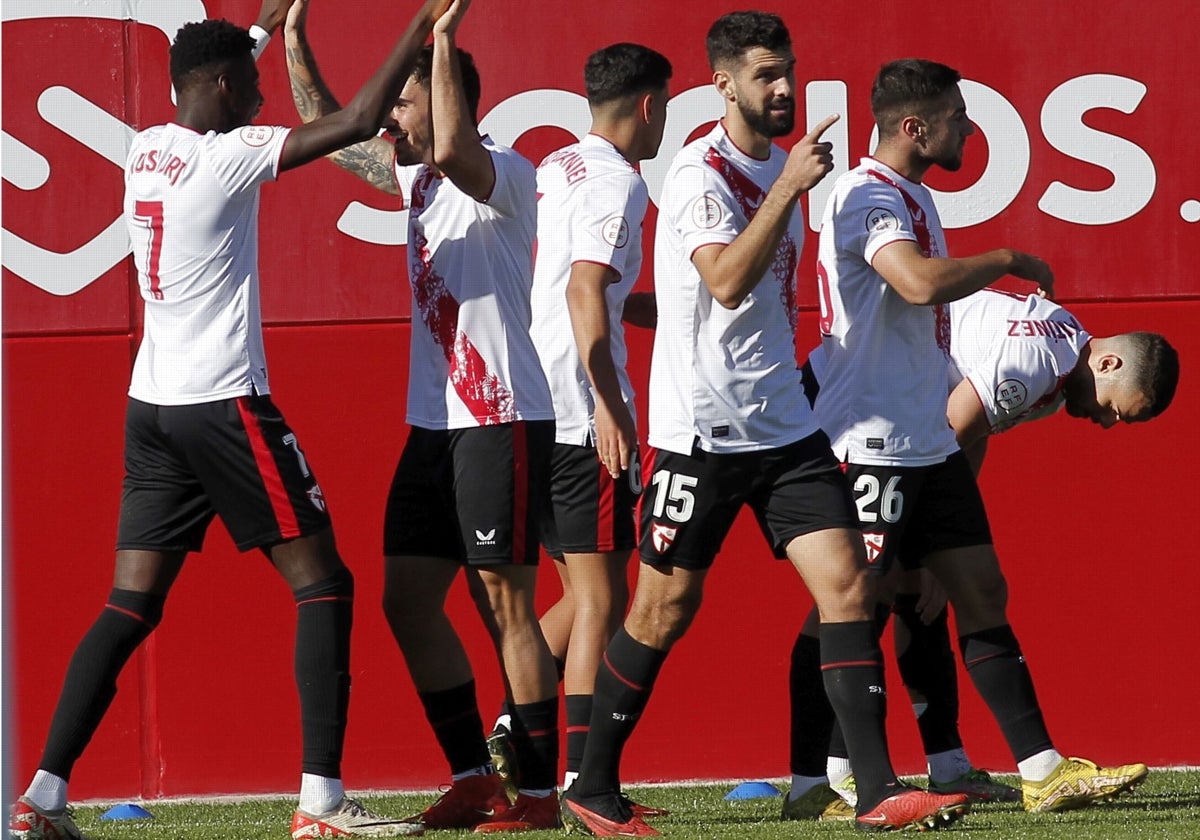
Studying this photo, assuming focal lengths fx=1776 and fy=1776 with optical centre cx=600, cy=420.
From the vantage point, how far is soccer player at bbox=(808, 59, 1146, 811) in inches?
189

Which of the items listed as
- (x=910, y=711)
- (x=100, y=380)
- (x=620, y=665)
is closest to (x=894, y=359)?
(x=620, y=665)

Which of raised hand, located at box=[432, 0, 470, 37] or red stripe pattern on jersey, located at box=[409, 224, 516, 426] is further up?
raised hand, located at box=[432, 0, 470, 37]

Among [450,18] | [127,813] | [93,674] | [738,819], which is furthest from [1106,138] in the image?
[127,813]

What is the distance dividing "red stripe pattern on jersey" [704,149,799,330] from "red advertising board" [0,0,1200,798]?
5.90 ft

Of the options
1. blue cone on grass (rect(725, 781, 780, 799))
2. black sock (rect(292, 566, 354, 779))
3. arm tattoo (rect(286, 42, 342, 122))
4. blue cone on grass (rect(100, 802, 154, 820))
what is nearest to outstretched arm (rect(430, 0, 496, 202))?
arm tattoo (rect(286, 42, 342, 122))

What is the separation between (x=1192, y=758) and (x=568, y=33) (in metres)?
3.47

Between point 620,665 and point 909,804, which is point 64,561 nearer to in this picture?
point 620,665

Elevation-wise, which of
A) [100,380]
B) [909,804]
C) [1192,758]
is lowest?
[1192,758]

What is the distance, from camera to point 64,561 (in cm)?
637

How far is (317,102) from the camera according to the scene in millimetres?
5176

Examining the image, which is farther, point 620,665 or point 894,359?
point 894,359

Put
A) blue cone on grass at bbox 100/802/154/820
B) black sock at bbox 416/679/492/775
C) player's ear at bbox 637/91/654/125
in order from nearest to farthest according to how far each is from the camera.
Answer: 1. black sock at bbox 416/679/492/775
2. player's ear at bbox 637/91/654/125
3. blue cone on grass at bbox 100/802/154/820

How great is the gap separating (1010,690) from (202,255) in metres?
2.48

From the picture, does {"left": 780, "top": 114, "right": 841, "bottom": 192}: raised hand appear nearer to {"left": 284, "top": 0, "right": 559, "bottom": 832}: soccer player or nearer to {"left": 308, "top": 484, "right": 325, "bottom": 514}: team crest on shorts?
{"left": 284, "top": 0, "right": 559, "bottom": 832}: soccer player
